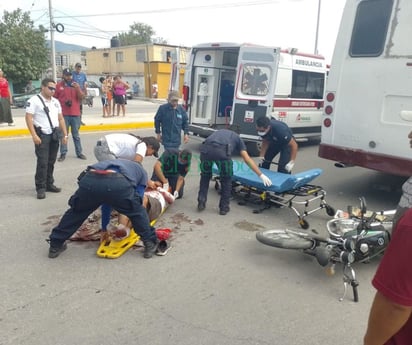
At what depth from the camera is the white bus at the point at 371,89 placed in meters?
5.20

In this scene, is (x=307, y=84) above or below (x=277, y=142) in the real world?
above

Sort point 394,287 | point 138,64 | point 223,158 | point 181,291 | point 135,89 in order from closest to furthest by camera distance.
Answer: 1. point 394,287
2. point 181,291
3. point 223,158
4. point 135,89
5. point 138,64

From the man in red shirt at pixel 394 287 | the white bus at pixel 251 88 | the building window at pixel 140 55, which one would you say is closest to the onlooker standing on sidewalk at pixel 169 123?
the white bus at pixel 251 88

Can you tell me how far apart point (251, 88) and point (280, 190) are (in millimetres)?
3899

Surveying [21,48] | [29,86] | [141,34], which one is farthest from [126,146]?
[141,34]

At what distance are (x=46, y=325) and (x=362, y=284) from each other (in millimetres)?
2726

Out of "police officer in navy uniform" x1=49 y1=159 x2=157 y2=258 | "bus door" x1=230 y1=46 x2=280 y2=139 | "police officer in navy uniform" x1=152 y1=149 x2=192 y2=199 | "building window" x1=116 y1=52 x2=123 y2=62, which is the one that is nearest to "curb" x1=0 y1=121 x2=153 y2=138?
"bus door" x1=230 y1=46 x2=280 y2=139

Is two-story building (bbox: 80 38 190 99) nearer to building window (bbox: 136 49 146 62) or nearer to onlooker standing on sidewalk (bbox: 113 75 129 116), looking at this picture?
building window (bbox: 136 49 146 62)

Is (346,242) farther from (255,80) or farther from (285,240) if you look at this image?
(255,80)

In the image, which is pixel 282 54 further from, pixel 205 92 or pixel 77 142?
pixel 77 142

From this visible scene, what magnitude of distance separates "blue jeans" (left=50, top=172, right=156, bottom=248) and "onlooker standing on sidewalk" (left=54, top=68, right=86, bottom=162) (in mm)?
4546

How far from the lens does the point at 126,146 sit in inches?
179

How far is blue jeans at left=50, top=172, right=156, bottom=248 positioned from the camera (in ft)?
11.9

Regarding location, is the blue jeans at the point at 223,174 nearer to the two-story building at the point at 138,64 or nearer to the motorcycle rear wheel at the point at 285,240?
the motorcycle rear wheel at the point at 285,240
